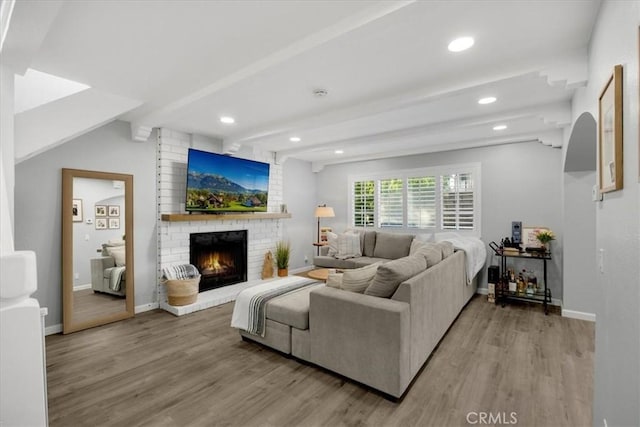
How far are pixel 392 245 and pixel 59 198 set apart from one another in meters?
4.78

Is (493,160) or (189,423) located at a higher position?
(493,160)

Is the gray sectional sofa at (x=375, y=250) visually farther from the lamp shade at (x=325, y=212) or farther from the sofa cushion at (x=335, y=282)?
the sofa cushion at (x=335, y=282)

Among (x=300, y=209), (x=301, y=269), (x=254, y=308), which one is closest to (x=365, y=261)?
(x=301, y=269)

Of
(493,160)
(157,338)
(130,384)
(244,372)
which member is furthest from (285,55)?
(493,160)

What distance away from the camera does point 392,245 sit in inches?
215

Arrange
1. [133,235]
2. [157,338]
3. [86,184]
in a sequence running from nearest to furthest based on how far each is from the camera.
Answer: [157,338] → [86,184] → [133,235]

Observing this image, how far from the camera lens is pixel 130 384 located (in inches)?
92.3

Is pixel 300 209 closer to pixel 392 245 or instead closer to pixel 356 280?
pixel 392 245

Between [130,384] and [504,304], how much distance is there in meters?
4.49

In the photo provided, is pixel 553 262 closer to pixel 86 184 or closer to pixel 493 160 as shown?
pixel 493 160

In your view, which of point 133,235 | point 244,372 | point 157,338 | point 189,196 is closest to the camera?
point 244,372

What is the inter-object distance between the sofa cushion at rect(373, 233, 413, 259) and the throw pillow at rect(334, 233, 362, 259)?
36 cm

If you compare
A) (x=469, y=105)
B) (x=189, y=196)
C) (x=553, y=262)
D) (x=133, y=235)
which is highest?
(x=469, y=105)

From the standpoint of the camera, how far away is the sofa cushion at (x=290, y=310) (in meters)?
2.61
